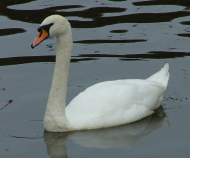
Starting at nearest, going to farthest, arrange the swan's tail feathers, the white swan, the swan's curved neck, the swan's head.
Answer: the swan's head, the white swan, the swan's curved neck, the swan's tail feathers

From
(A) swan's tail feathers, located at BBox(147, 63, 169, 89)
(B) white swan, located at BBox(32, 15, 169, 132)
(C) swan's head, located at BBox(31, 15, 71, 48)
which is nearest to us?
(C) swan's head, located at BBox(31, 15, 71, 48)

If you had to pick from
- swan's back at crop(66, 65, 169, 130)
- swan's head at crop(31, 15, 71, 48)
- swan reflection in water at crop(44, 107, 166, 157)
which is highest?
swan's head at crop(31, 15, 71, 48)

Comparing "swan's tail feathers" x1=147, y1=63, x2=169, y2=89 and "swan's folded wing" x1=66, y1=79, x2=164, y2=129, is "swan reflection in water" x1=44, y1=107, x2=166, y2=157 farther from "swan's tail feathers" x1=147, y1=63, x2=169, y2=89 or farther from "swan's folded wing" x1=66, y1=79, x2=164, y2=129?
"swan's tail feathers" x1=147, y1=63, x2=169, y2=89

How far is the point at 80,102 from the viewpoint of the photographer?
10.5m

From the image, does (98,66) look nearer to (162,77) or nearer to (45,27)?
(162,77)

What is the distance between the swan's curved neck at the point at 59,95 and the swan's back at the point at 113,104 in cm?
12

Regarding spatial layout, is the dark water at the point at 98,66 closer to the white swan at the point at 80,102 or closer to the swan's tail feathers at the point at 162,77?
the white swan at the point at 80,102

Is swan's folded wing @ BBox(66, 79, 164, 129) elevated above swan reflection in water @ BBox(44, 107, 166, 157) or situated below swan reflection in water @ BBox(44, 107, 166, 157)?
above

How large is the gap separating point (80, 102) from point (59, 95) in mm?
277

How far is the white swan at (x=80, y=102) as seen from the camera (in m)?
10.1

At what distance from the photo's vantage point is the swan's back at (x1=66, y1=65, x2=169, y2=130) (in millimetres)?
10336

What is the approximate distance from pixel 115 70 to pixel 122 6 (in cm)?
370

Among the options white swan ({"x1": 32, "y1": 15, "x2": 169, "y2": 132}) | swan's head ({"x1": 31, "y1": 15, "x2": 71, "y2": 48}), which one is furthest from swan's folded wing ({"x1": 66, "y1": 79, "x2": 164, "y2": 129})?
swan's head ({"x1": 31, "y1": 15, "x2": 71, "y2": 48})

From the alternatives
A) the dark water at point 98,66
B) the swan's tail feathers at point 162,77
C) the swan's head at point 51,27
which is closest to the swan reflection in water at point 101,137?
the dark water at point 98,66
